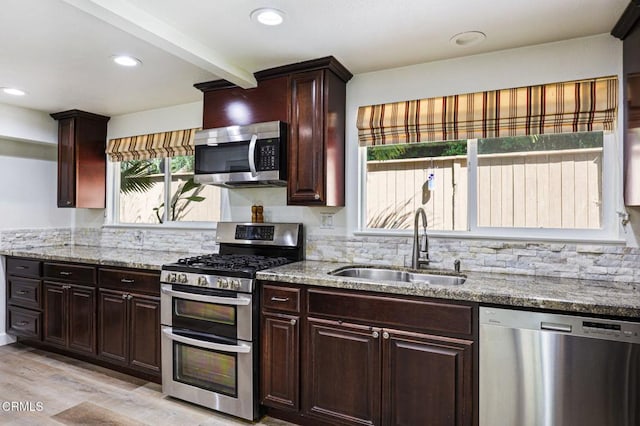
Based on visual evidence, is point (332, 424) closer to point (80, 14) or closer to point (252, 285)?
point (252, 285)

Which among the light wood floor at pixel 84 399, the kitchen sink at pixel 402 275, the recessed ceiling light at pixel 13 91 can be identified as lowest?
the light wood floor at pixel 84 399

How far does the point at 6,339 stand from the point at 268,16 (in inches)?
156

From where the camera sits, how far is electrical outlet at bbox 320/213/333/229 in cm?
294

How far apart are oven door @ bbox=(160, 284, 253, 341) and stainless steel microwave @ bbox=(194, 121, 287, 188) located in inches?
31.8

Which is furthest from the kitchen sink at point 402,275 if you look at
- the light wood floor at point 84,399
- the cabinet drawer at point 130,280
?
the cabinet drawer at point 130,280

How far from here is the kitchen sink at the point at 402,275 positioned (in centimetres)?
243

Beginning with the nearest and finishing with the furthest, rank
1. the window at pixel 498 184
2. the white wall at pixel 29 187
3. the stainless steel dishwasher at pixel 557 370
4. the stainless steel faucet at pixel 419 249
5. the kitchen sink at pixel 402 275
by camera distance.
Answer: the stainless steel dishwasher at pixel 557 370, the window at pixel 498 184, the kitchen sink at pixel 402 275, the stainless steel faucet at pixel 419 249, the white wall at pixel 29 187

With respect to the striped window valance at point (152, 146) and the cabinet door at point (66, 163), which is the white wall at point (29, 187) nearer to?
the cabinet door at point (66, 163)

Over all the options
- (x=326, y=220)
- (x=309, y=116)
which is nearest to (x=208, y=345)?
(x=326, y=220)

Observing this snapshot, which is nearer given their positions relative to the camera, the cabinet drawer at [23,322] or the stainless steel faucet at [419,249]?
the stainless steel faucet at [419,249]

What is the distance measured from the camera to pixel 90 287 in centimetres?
318

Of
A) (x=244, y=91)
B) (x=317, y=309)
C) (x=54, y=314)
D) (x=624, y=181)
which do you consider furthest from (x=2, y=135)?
(x=624, y=181)

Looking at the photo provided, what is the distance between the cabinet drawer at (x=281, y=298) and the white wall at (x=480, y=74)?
785 millimetres

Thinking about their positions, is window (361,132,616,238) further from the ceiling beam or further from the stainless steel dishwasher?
the ceiling beam
